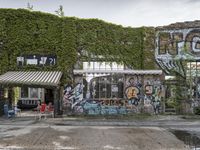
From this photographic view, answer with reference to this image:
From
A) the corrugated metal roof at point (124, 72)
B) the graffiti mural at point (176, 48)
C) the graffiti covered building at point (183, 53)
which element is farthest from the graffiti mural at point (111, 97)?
the graffiti mural at point (176, 48)

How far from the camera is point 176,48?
119 ft

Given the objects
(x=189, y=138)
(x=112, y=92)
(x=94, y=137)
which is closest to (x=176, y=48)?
(x=112, y=92)

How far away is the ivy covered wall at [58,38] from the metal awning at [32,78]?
0.76 metres

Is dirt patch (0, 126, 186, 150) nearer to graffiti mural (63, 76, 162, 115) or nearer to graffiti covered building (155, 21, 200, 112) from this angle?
graffiti mural (63, 76, 162, 115)

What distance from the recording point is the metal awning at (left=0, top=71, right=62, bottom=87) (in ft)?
98.4

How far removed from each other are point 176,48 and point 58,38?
31.0 feet

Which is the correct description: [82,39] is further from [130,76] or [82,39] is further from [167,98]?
[167,98]

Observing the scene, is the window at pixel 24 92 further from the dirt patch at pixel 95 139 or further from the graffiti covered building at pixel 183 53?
the dirt patch at pixel 95 139

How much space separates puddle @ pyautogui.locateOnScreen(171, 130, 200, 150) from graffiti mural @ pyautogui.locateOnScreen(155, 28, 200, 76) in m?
13.3

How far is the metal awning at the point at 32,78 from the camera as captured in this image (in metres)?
30.0

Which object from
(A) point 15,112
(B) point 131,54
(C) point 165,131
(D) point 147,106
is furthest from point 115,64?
(C) point 165,131

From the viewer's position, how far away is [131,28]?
36.2 meters

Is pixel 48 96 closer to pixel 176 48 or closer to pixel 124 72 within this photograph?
pixel 124 72

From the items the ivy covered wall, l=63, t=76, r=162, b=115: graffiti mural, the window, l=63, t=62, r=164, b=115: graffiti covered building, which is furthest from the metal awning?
the window
